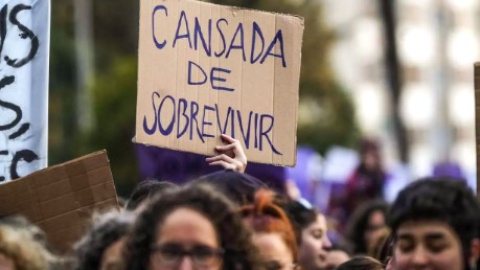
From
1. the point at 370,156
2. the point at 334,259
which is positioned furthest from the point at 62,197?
the point at 370,156

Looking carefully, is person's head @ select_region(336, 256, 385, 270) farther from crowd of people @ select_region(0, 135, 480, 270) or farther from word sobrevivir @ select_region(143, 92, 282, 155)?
word sobrevivir @ select_region(143, 92, 282, 155)

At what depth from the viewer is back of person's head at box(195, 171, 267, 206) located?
5387mm

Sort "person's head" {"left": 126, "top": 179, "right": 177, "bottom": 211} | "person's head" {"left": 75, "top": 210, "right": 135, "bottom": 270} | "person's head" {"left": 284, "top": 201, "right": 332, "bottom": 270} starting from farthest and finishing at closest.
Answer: "person's head" {"left": 284, "top": 201, "right": 332, "bottom": 270}, "person's head" {"left": 126, "top": 179, "right": 177, "bottom": 211}, "person's head" {"left": 75, "top": 210, "right": 135, "bottom": 270}

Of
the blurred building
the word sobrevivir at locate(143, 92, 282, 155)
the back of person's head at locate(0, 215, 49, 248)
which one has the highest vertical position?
the word sobrevivir at locate(143, 92, 282, 155)

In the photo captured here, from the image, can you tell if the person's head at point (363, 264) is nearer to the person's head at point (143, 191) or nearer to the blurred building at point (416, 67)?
the person's head at point (143, 191)

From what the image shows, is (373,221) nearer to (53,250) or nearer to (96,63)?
(53,250)

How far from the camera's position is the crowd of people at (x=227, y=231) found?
4801mm

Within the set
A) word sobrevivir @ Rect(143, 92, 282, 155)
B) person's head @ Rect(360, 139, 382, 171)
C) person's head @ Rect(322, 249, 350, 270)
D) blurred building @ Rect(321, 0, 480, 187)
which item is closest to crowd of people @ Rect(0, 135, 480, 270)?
word sobrevivir @ Rect(143, 92, 282, 155)

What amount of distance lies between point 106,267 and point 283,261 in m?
0.52

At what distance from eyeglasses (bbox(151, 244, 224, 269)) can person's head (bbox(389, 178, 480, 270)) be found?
2.76 feet

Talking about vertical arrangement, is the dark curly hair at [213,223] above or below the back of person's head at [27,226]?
above

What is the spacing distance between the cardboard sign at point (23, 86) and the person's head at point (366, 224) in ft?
13.8

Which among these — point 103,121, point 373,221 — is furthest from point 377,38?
point 373,221

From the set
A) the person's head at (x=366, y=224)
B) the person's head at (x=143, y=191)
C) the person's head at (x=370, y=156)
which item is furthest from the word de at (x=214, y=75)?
the person's head at (x=370, y=156)
